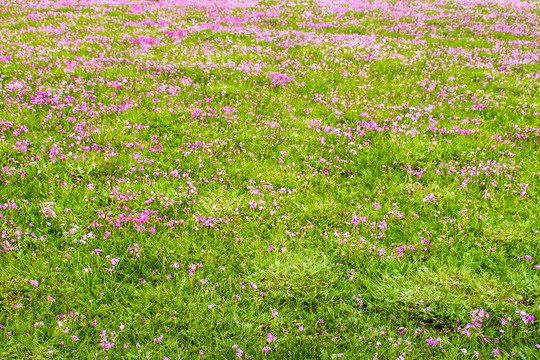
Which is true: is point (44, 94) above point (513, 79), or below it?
above

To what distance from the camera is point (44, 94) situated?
8773 millimetres

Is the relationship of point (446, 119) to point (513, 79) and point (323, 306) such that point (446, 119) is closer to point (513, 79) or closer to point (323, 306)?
point (513, 79)

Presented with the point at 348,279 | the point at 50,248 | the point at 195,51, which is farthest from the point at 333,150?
the point at 195,51

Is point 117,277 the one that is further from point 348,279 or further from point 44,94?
point 44,94

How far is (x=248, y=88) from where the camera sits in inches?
410

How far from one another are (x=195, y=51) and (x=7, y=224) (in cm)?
995

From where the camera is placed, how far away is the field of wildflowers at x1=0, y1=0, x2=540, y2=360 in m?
3.96

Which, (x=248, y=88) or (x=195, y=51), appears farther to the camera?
(x=195, y=51)

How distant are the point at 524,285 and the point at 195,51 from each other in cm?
1209

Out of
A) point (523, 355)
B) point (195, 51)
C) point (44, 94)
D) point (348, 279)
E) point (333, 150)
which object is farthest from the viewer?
point (195, 51)

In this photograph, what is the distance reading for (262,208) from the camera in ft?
19.0

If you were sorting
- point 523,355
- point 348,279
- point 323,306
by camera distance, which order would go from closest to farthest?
point 523,355
point 323,306
point 348,279

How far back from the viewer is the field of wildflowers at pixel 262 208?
396 centimetres

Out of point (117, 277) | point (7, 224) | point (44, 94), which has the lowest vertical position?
point (117, 277)
